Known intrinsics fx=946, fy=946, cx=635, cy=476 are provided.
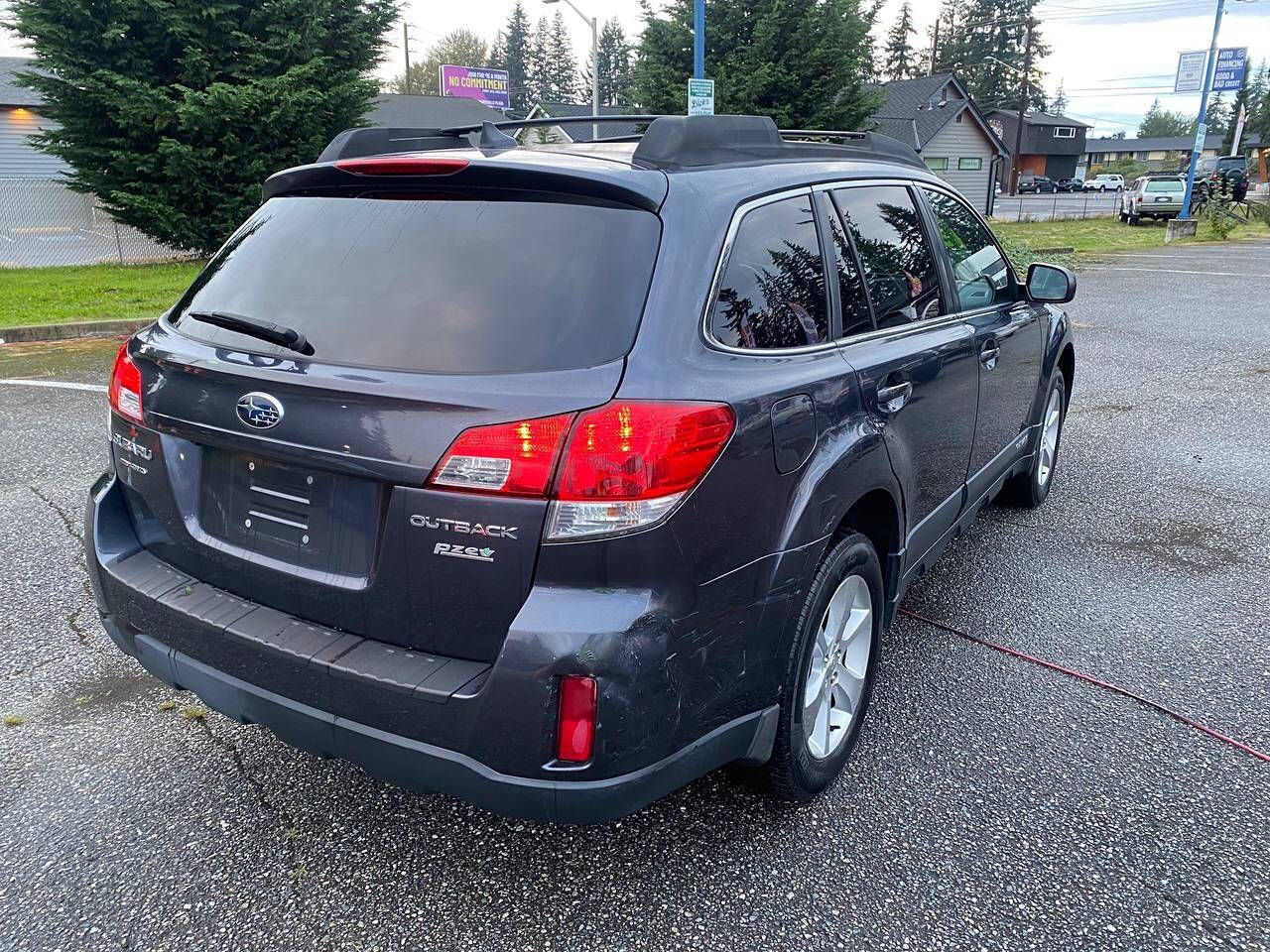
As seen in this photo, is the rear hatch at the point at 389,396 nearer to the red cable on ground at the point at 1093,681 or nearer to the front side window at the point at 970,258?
the front side window at the point at 970,258

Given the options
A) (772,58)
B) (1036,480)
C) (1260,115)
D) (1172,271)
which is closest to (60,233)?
(772,58)

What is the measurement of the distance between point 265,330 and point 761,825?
1863 millimetres

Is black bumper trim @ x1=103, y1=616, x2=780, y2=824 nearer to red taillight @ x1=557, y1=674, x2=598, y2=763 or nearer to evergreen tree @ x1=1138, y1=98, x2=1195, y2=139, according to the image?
red taillight @ x1=557, y1=674, x2=598, y2=763

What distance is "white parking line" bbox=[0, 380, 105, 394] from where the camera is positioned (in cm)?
800

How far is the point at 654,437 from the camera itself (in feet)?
6.53

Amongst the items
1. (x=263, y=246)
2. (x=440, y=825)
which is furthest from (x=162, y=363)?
(x=440, y=825)

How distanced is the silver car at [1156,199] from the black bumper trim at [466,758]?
126 ft

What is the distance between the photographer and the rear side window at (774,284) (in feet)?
7.65

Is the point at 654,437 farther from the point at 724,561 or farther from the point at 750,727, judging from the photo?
the point at 750,727

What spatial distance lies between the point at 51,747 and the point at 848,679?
2494 mm

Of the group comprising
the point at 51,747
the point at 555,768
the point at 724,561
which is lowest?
the point at 51,747

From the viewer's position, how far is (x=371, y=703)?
2086 mm

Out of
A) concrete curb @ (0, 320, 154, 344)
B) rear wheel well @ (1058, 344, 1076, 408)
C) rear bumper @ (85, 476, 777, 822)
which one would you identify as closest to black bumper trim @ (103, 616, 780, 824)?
rear bumper @ (85, 476, 777, 822)

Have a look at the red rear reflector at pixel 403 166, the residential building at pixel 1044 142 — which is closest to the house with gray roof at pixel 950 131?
the residential building at pixel 1044 142
